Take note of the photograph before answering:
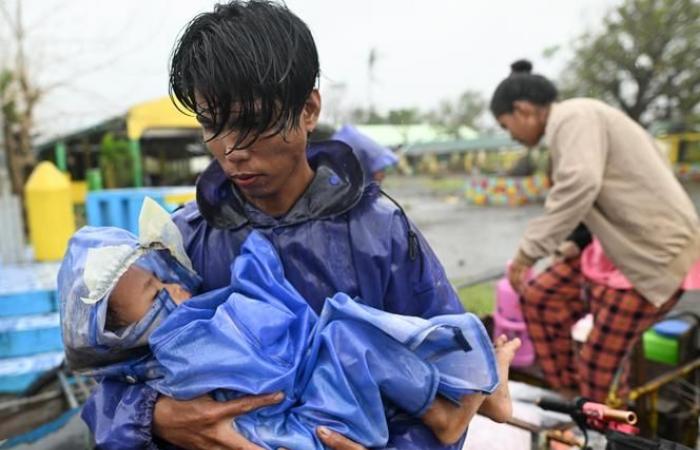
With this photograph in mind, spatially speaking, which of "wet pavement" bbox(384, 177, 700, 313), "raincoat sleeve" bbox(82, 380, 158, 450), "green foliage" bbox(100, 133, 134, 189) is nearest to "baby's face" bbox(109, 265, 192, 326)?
"raincoat sleeve" bbox(82, 380, 158, 450)

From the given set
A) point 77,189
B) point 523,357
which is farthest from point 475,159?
point 523,357

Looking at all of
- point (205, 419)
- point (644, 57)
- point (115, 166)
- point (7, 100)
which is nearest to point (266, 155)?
point (205, 419)

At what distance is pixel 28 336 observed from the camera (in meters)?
4.63

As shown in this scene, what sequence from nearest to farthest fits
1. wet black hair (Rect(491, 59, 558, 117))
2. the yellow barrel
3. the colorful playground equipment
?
1. wet black hair (Rect(491, 59, 558, 117))
2. the yellow barrel
3. the colorful playground equipment

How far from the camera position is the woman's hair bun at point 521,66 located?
307 cm

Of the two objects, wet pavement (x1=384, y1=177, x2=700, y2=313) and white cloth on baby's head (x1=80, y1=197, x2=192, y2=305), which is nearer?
white cloth on baby's head (x1=80, y1=197, x2=192, y2=305)

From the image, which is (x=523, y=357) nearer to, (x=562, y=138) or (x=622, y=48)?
(x=562, y=138)

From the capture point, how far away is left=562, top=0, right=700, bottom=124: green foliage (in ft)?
49.0

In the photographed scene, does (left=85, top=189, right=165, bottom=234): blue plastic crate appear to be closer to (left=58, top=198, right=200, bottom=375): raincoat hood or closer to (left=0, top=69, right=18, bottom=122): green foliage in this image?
(left=58, top=198, right=200, bottom=375): raincoat hood

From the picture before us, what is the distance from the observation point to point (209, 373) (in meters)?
1.06

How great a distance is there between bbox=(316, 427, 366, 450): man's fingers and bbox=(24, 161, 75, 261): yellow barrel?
18.9 feet

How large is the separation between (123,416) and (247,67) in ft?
2.56

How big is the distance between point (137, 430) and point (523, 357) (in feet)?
10.00

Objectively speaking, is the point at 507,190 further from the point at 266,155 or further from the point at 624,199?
the point at 266,155
